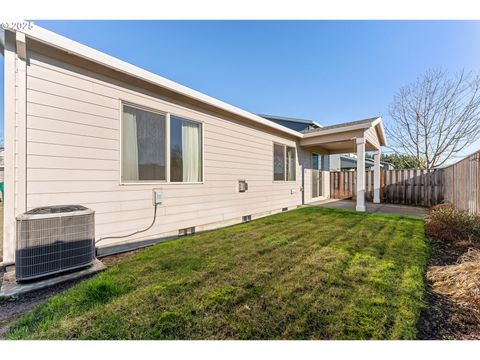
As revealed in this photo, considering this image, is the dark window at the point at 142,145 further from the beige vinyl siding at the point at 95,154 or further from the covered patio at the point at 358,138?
the covered patio at the point at 358,138

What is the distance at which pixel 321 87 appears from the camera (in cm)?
995

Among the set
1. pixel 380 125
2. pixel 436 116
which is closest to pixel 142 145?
→ pixel 380 125

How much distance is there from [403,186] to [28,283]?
12363mm

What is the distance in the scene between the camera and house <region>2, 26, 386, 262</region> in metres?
2.56

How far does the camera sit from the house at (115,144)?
8.39ft

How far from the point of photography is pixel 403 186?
32.1ft

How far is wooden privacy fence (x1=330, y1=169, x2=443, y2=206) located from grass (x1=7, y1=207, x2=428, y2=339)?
24.0ft

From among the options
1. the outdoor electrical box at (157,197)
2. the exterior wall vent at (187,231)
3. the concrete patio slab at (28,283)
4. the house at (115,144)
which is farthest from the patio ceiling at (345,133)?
the concrete patio slab at (28,283)

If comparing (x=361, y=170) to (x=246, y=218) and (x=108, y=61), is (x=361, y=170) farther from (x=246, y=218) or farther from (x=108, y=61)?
(x=108, y=61)

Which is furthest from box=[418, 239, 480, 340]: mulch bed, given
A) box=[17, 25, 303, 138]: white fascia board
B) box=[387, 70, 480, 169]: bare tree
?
box=[387, 70, 480, 169]: bare tree

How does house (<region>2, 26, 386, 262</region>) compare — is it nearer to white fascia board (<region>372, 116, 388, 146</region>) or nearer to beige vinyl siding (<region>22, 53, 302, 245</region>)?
beige vinyl siding (<region>22, 53, 302, 245</region>)

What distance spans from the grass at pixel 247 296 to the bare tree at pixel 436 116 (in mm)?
13775
